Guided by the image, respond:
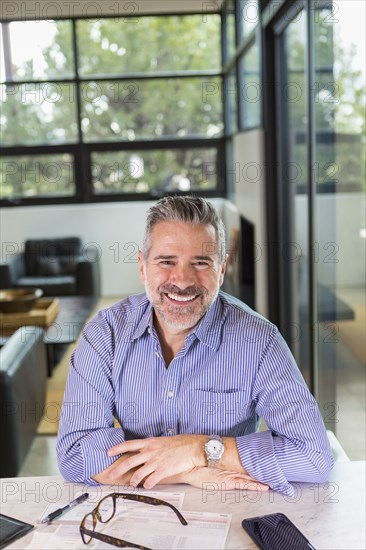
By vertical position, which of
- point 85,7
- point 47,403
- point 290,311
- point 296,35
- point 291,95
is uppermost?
point 85,7

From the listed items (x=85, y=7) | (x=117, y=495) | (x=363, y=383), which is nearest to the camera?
(x=117, y=495)

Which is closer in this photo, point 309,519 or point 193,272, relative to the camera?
point 309,519

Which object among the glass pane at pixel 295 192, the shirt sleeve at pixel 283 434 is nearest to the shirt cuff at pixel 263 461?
the shirt sleeve at pixel 283 434

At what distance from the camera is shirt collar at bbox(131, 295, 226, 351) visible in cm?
188

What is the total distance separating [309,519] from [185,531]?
0.25 meters

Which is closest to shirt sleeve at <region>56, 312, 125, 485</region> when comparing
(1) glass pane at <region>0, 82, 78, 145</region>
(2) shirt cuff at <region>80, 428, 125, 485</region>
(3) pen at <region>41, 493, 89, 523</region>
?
(2) shirt cuff at <region>80, 428, 125, 485</region>

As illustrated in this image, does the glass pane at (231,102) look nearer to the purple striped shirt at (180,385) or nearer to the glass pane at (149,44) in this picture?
the glass pane at (149,44)

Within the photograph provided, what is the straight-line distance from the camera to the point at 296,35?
3998 millimetres

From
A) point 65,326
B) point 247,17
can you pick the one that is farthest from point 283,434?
point 247,17

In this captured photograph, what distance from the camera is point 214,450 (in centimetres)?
169

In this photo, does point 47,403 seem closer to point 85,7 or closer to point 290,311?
point 290,311

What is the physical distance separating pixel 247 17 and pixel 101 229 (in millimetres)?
3279

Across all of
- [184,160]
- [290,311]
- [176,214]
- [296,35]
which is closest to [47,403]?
[290,311]

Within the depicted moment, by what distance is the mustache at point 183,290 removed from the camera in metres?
1.85
